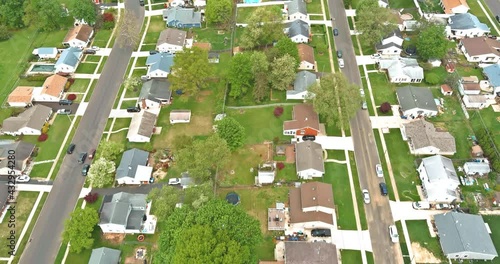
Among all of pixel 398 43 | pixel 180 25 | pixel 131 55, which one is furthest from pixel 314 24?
pixel 131 55

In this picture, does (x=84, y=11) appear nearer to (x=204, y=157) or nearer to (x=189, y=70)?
(x=189, y=70)

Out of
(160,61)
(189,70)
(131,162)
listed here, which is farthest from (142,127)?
(160,61)

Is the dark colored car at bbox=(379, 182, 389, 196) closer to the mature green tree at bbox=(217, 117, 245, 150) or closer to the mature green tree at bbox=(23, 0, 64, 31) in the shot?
the mature green tree at bbox=(217, 117, 245, 150)

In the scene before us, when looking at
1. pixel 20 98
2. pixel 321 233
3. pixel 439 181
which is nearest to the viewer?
pixel 321 233

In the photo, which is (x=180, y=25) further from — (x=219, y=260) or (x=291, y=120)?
(x=219, y=260)

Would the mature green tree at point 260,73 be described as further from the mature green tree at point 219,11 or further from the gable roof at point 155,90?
the mature green tree at point 219,11

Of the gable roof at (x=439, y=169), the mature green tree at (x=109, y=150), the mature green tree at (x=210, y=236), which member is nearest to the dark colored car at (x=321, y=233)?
the mature green tree at (x=210, y=236)

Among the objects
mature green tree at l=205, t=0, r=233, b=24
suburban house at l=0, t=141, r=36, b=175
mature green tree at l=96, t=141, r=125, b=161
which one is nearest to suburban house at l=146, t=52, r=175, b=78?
mature green tree at l=205, t=0, r=233, b=24
